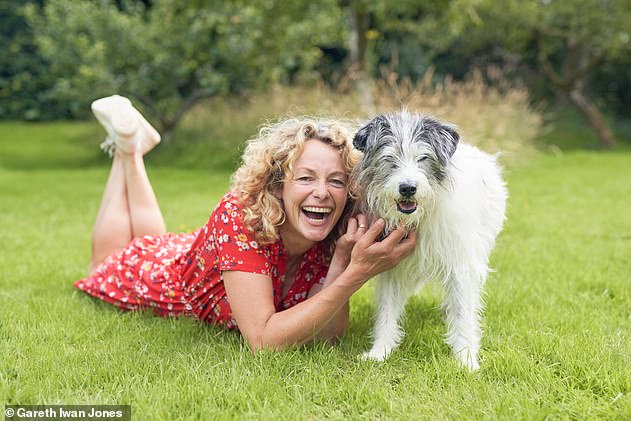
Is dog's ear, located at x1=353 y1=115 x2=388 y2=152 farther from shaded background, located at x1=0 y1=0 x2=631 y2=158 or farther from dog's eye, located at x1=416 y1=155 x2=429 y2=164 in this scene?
shaded background, located at x1=0 y1=0 x2=631 y2=158

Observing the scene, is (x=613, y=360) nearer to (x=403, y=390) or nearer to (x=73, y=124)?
(x=403, y=390)

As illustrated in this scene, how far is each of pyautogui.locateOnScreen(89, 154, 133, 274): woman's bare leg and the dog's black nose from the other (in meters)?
2.56

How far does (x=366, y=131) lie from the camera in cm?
304

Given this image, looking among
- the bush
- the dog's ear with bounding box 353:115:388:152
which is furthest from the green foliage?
the dog's ear with bounding box 353:115:388:152

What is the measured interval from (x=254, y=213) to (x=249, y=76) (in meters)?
11.0

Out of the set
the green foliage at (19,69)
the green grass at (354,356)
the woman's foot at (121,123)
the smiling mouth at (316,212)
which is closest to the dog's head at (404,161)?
the smiling mouth at (316,212)

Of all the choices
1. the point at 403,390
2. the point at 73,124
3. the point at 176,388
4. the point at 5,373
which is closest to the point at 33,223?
the point at 5,373

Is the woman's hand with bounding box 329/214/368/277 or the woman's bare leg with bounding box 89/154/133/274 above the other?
the woman's hand with bounding box 329/214/368/277

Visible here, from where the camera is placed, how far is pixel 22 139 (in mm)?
20266

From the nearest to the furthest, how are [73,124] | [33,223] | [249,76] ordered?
[33,223] < [249,76] < [73,124]

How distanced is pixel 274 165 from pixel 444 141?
919mm

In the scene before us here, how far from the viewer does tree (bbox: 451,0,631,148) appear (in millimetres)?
16828

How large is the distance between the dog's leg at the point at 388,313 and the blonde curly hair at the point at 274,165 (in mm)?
535

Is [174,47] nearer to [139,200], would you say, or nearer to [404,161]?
[139,200]
